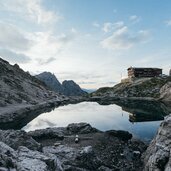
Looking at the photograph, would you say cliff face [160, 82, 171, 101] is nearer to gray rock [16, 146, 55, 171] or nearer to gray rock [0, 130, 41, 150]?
gray rock [0, 130, 41, 150]

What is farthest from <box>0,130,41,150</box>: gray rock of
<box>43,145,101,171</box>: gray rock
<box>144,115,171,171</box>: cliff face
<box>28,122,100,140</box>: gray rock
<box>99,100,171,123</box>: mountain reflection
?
<box>99,100,171,123</box>: mountain reflection

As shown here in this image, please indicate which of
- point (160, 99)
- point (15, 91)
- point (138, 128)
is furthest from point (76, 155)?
point (160, 99)

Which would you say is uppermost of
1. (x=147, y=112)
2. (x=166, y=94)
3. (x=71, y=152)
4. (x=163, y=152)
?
(x=166, y=94)

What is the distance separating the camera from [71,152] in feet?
132

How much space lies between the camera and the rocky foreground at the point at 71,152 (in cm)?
2534

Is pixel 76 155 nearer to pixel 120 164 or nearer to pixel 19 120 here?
pixel 120 164

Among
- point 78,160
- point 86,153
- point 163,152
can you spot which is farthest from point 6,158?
point 163,152

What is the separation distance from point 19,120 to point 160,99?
109 meters

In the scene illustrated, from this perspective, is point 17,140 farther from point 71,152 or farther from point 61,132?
point 61,132

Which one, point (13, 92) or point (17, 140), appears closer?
point (17, 140)

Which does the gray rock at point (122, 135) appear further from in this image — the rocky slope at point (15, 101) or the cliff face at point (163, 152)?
the rocky slope at point (15, 101)

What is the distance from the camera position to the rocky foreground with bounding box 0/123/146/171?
25.3 metres

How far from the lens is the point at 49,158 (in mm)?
27281

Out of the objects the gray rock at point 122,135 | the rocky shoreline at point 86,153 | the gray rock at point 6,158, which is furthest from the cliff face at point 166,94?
the gray rock at point 6,158
